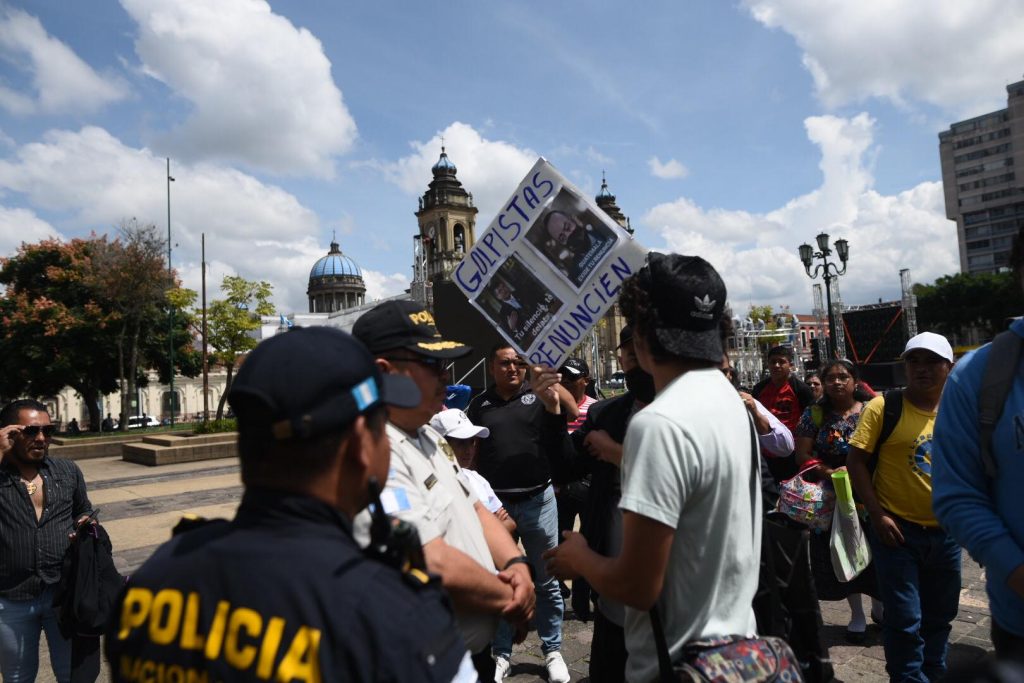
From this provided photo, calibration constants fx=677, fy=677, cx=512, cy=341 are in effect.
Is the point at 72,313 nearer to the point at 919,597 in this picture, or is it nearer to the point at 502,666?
the point at 502,666

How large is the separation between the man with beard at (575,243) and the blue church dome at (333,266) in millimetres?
98191

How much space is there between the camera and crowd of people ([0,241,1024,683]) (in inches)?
45.5

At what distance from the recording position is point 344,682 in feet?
3.63

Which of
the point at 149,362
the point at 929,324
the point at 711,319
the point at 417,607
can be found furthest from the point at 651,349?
the point at 929,324

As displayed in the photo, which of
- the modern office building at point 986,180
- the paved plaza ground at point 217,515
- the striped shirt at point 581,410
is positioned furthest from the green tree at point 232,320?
the modern office building at point 986,180

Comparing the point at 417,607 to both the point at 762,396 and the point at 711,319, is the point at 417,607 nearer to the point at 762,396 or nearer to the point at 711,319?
the point at 711,319

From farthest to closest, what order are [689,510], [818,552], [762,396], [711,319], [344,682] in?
[762,396]
[818,552]
[711,319]
[689,510]
[344,682]

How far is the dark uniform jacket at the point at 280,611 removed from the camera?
1104 millimetres

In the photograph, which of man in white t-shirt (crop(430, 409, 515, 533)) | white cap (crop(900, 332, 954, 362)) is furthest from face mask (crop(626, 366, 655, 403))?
white cap (crop(900, 332, 954, 362))

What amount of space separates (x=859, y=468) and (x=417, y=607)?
3.32 metres

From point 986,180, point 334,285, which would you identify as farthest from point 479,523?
point 986,180

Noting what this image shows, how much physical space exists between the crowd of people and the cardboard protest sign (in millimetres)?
426

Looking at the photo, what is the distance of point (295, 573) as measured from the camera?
3.72 feet

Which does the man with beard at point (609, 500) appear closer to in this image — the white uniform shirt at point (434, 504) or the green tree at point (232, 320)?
the white uniform shirt at point (434, 504)
